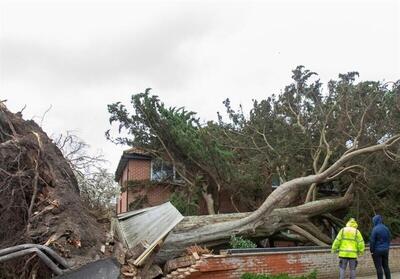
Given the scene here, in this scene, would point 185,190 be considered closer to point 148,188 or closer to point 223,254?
point 148,188

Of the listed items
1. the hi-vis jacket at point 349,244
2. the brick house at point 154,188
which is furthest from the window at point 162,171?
the hi-vis jacket at point 349,244

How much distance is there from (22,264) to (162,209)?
5179 millimetres

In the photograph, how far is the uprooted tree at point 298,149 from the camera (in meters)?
15.9

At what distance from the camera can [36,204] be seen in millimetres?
8203

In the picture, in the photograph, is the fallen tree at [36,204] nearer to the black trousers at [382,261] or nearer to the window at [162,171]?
the black trousers at [382,261]

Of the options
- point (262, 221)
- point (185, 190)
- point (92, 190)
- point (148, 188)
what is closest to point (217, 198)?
point (185, 190)

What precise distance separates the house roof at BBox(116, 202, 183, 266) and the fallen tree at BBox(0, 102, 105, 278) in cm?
182

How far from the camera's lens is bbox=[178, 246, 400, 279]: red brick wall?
11094 mm

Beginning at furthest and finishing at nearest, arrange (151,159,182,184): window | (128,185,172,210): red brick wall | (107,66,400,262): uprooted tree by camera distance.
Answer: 1. (128,185,172,210): red brick wall
2. (151,159,182,184): window
3. (107,66,400,262): uprooted tree

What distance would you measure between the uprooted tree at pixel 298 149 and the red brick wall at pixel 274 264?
6.04 ft

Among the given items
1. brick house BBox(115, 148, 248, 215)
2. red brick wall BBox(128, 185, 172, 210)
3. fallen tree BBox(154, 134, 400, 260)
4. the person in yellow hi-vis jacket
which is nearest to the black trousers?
the person in yellow hi-vis jacket

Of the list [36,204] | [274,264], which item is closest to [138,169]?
[274,264]

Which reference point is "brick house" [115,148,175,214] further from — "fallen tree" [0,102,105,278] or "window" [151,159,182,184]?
"fallen tree" [0,102,105,278]

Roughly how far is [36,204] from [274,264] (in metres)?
6.32
